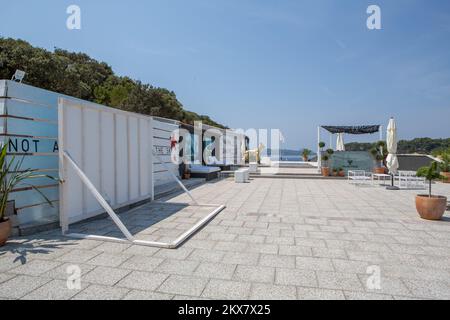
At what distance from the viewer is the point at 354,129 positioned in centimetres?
1816

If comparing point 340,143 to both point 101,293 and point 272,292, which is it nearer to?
point 272,292

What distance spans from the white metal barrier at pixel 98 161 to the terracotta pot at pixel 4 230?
0.74 m

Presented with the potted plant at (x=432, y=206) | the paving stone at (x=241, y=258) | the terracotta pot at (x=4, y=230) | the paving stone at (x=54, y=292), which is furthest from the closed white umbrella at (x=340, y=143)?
the paving stone at (x=54, y=292)

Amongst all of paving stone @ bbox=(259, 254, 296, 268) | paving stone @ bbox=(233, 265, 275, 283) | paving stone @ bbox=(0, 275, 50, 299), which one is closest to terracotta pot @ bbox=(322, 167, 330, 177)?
paving stone @ bbox=(259, 254, 296, 268)

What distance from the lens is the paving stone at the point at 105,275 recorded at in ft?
9.40

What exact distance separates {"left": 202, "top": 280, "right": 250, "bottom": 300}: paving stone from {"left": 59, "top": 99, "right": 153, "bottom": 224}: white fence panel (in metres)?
3.01

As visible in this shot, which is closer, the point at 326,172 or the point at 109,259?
the point at 109,259

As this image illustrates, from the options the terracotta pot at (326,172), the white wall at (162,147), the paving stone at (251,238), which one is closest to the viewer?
the paving stone at (251,238)

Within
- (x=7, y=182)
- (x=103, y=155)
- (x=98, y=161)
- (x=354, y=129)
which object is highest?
(x=354, y=129)

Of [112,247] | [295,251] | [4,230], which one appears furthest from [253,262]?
[4,230]

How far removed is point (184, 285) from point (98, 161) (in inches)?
142

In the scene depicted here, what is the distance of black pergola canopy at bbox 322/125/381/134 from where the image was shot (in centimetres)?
1778

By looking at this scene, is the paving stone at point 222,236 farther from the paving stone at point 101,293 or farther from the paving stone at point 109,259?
the paving stone at point 101,293
